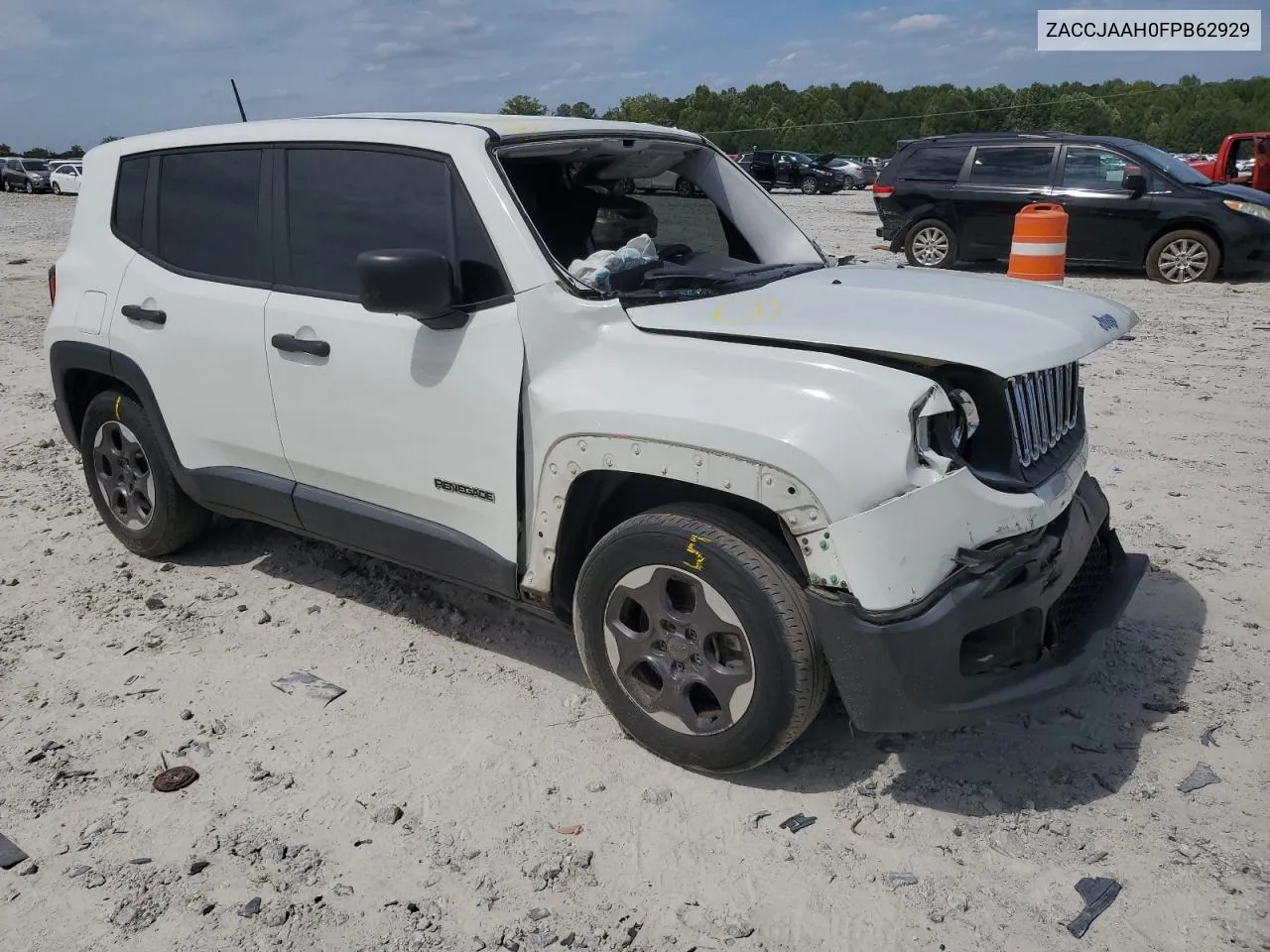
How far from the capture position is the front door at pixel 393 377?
336 cm

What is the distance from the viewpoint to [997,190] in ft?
44.2

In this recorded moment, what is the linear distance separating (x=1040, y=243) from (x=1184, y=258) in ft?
16.3

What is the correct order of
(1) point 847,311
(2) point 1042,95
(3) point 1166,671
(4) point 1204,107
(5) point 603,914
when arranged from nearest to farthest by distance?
(5) point 603,914, (1) point 847,311, (3) point 1166,671, (2) point 1042,95, (4) point 1204,107

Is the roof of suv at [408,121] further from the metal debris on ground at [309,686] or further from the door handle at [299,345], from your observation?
the metal debris on ground at [309,686]

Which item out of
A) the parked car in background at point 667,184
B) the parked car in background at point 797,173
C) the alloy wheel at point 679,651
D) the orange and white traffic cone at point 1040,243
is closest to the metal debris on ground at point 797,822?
the alloy wheel at point 679,651

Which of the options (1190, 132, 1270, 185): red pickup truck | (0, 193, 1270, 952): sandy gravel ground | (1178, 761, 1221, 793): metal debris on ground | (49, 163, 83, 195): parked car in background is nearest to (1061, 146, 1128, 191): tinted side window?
(1190, 132, 1270, 185): red pickup truck

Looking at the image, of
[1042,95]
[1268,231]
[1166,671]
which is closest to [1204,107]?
[1042,95]

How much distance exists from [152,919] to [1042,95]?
89126 millimetres

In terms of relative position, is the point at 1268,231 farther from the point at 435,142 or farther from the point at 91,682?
the point at 91,682

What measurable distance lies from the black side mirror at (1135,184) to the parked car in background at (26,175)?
4086 centimetres

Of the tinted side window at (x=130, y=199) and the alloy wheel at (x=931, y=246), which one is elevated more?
the tinted side window at (x=130, y=199)

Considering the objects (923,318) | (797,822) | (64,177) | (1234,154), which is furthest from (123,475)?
(64,177)

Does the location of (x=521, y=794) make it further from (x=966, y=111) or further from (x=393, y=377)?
(x=966, y=111)

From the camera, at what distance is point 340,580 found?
479 cm
